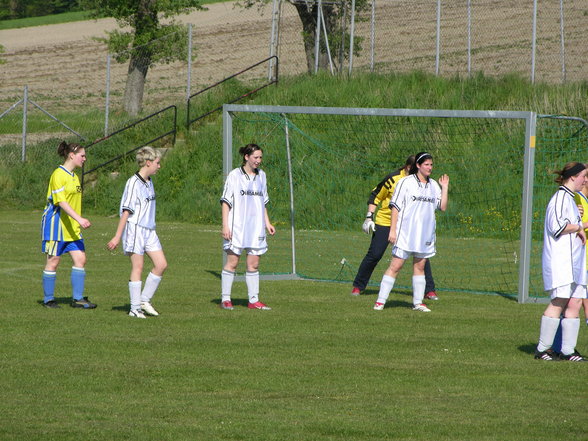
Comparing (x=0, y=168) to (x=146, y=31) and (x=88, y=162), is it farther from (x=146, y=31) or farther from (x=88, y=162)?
(x=146, y=31)

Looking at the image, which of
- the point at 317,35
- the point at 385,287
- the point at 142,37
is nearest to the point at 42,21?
the point at 142,37

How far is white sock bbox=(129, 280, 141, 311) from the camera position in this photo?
1138cm

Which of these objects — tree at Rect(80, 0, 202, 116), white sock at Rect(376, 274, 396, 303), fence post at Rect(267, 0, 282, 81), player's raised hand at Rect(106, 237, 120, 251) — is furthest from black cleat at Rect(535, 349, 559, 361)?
tree at Rect(80, 0, 202, 116)

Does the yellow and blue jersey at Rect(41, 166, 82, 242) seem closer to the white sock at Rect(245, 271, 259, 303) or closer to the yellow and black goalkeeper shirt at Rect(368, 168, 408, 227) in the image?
the white sock at Rect(245, 271, 259, 303)

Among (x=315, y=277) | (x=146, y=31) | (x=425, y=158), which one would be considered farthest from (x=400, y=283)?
(x=146, y=31)

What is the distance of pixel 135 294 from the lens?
11422 mm

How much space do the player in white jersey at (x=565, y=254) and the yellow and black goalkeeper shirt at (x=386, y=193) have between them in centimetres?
420

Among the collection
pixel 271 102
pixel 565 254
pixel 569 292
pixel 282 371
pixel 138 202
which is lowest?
pixel 282 371

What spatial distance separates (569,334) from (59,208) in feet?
18.9

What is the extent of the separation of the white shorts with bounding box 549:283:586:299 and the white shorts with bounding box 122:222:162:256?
4454 millimetres

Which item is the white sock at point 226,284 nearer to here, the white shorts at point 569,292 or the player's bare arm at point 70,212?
the player's bare arm at point 70,212

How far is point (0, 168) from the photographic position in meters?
29.5

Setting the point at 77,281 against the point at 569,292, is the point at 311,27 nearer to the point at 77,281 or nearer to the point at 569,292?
the point at 77,281

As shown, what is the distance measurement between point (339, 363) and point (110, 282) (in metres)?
6.13
